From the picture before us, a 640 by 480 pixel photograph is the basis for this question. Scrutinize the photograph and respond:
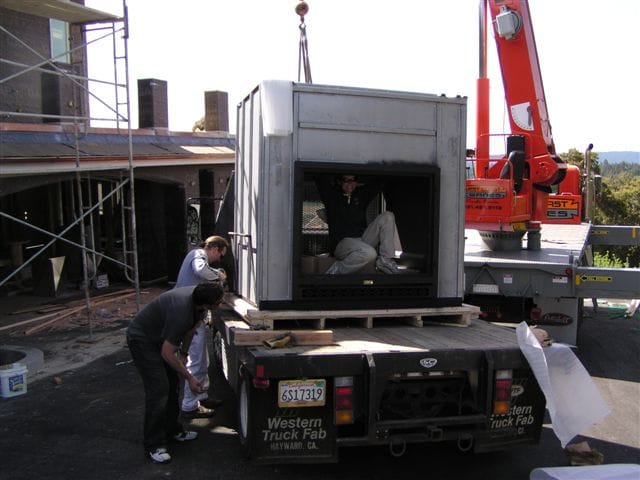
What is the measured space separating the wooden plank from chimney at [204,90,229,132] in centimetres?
1334

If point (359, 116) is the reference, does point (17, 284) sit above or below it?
below

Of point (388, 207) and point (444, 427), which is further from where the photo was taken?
point (388, 207)

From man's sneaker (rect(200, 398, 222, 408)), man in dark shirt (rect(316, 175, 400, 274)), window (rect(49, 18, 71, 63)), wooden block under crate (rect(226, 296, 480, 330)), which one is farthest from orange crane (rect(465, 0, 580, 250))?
window (rect(49, 18, 71, 63))

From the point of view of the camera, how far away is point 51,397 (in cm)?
643

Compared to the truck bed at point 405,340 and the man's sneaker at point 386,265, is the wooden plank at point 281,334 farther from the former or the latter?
the man's sneaker at point 386,265

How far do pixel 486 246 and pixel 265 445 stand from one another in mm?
5552

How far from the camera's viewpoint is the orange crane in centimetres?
852

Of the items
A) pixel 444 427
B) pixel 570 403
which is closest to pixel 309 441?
pixel 444 427

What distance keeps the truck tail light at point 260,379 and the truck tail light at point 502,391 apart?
65.7 inches

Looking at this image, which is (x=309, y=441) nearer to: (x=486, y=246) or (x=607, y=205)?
(x=486, y=246)

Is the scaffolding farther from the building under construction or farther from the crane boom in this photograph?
the crane boom

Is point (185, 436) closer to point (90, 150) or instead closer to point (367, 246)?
point (367, 246)

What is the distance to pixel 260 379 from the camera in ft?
13.3

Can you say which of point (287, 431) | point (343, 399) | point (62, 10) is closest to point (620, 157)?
point (62, 10)
